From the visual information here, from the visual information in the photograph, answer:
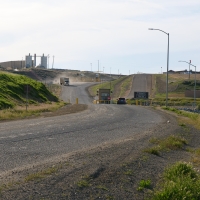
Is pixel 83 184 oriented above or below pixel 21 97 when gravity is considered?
below

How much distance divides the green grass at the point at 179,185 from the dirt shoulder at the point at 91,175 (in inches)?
12.8

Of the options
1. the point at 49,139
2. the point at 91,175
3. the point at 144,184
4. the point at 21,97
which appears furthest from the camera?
the point at 21,97

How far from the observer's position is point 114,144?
1691 cm

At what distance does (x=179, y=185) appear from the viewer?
9.59m

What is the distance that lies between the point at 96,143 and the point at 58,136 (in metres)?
2.33

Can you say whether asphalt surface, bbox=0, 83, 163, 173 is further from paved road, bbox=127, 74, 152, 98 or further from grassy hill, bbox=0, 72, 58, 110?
paved road, bbox=127, 74, 152, 98

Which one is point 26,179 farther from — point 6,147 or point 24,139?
point 24,139

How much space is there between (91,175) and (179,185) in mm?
2113

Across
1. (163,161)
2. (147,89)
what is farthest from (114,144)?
(147,89)

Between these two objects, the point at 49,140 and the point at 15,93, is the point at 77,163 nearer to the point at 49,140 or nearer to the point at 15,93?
the point at 49,140

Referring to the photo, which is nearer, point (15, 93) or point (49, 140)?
point (49, 140)

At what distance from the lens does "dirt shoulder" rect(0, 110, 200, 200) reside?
8.83m

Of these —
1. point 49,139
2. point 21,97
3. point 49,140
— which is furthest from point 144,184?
point 21,97

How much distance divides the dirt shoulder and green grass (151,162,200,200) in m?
0.33
